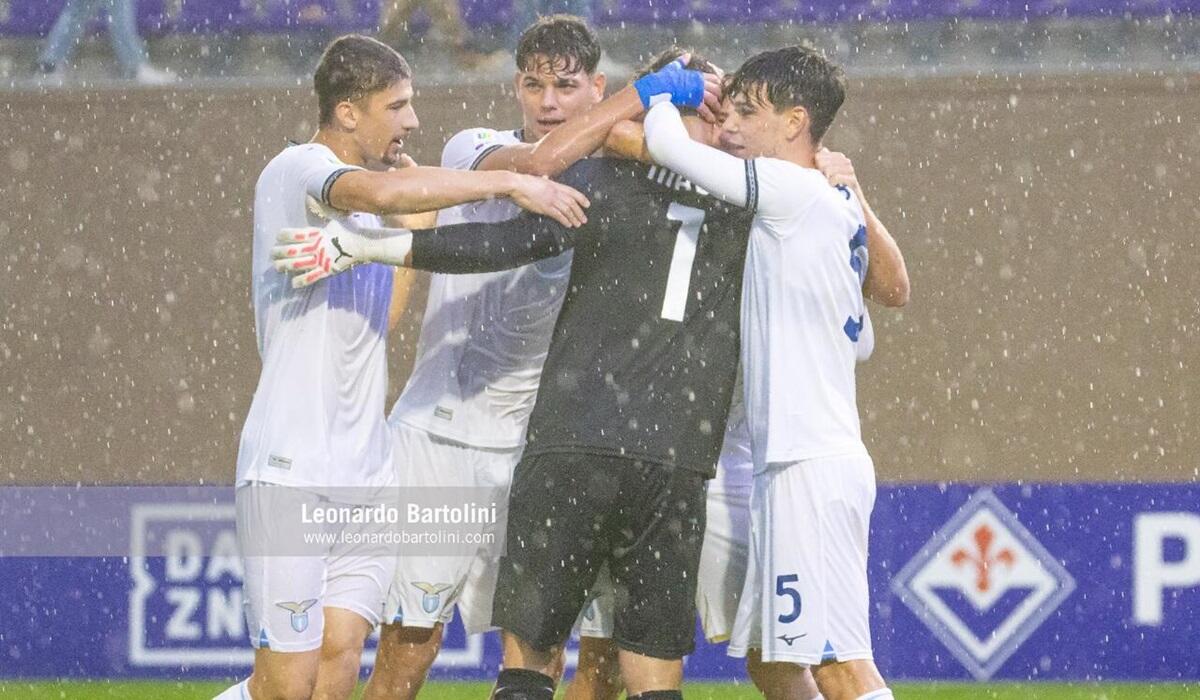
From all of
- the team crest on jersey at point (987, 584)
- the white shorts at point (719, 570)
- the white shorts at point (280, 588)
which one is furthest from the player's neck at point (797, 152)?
the team crest on jersey at point (987, 584)

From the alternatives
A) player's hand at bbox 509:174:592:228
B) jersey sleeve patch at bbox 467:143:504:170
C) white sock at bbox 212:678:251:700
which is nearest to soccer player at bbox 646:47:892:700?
player's hand at bbox 509:174:592:228

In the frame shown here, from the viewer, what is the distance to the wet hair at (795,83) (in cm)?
420

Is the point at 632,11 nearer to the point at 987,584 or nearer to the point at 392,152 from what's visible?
the point at 987,584

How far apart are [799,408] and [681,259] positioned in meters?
0.43

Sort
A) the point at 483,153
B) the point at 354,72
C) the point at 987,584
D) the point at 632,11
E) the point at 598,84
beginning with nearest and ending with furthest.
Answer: the point at 354,72 < the point at 483,153 < the point at 598,84 < the point at 987,584 < the point at 632,11

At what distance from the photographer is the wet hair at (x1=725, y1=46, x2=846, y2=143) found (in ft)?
13.8

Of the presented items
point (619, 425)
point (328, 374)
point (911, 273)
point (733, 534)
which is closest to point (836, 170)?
point (619, 425)

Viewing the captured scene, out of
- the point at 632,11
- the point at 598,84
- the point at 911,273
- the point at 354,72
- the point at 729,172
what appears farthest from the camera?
the point at 632,11

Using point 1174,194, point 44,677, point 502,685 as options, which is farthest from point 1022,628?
point 44,677

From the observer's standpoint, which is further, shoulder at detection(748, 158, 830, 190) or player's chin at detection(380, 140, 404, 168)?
player's chin at detection(380, 140, 404, 168)

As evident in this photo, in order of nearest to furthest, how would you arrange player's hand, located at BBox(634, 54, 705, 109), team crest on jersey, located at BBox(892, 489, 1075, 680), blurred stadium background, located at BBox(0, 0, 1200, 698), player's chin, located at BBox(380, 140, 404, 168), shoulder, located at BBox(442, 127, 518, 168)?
player's hand, located at BBox(634, 54, 705, 109)
player's chin, located at BBox(380, 140, 404, 168)
shoulder, located at BBox(442, 127, 518, 168)
team crest on jersey, located at BBox(892, 489, 1075, 680)
blurred stadium background, located at BBox(0, 0, 1200, 698)

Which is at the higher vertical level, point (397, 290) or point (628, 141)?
point (628, 141)

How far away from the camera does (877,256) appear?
4.39 m

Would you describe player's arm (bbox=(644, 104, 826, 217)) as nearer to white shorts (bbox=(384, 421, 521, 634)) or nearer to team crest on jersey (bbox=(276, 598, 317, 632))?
white shorts (bbox=(384, 421, 521, 634))
